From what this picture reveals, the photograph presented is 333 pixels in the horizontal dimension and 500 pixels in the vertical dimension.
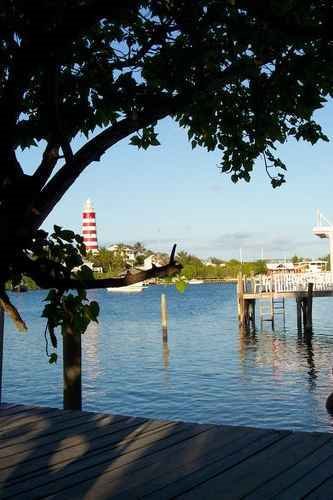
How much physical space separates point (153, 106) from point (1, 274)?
4.27 ft

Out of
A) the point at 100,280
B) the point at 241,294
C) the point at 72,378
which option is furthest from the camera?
the point at 241,294

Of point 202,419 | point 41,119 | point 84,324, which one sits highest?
point 41,119

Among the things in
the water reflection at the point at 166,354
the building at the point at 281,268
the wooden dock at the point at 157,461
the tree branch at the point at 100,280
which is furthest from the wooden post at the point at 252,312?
the tree branch at the point at 100,280

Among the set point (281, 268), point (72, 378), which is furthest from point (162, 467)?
point (281, 268)

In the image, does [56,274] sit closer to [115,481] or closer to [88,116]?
[88,116]

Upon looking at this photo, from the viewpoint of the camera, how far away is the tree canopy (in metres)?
2.92

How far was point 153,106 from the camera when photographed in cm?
358

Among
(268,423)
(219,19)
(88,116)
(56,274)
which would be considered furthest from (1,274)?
(268,423)

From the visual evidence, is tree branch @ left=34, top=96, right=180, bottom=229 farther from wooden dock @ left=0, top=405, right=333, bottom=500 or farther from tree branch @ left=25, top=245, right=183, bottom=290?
wooden dock @ left=0, top=405, right=333, bottom=500

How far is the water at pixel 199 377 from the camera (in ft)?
58.1

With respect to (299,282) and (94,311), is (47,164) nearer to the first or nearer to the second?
(94,311)

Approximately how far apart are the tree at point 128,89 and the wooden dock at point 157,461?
193 cm

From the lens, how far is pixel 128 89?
386 centimetres

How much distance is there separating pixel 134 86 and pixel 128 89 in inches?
2.0
